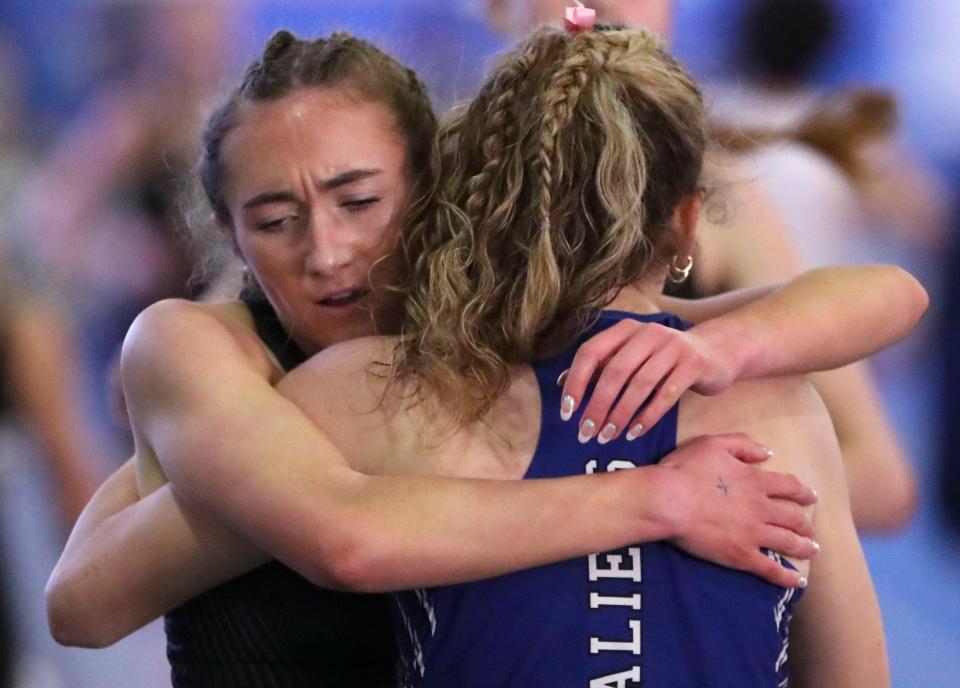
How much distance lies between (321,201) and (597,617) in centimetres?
59

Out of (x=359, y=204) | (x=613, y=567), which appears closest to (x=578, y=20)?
(x=359, y=204)

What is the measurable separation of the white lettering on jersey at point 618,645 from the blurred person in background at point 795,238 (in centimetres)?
74

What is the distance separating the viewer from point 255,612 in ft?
4.75

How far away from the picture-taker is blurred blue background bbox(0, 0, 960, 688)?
2602 mm

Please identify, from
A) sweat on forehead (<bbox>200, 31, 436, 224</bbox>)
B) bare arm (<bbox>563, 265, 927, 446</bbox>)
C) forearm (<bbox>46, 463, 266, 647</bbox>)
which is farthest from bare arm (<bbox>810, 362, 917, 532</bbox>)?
forearm (<bbox>46, 463, 266, 647</bbox>)

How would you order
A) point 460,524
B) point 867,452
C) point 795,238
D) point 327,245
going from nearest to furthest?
point 460,524, point 327,245, point 867,452, point 795,238

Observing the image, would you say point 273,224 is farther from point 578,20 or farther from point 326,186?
point 578,20

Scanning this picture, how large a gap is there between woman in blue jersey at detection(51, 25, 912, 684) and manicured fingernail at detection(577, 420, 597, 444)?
0.13ft

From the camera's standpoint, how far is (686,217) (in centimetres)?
135

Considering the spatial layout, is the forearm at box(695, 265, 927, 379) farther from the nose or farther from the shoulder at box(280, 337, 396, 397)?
the nose

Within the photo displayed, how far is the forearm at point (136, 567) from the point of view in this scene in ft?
4.44

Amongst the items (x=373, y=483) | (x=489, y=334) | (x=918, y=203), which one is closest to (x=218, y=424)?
(x=373, y=483)

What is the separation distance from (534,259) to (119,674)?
2060mm

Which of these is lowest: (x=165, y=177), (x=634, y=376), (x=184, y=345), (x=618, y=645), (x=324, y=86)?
(x=618, y=645)
